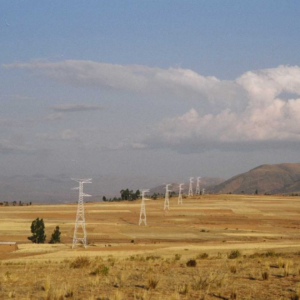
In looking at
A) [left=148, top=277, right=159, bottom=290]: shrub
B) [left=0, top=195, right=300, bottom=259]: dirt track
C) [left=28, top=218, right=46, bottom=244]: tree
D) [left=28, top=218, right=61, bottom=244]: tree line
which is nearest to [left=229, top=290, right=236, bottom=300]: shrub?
[left=148, top=277, right=159, bottom=290]: shrub

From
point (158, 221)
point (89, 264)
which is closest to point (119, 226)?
point (158, 221)

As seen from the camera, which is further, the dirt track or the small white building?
the dirt track

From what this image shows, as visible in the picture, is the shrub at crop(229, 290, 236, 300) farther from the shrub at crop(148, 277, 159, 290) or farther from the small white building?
the small white building

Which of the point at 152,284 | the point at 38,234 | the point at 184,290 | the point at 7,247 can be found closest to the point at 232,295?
the point at 184,290

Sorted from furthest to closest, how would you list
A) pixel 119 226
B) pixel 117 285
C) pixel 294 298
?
pixel 119 226 → pixel 117 285 → pixel 294 298

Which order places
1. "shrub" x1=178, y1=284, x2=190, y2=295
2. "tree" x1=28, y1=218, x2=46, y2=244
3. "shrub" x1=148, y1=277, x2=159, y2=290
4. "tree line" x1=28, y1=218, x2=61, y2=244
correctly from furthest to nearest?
1. "tree" x1=28, y1=218, x2=46, y2=244
2. "tree line" x1=28, y1=218, x2=61, y2=244
3. "shrub" x1=148, y1=277, x2=159, y2=290
4. "shrub" x1=178, y1=284, x2=190, y2=295

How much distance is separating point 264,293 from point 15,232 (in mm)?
81516

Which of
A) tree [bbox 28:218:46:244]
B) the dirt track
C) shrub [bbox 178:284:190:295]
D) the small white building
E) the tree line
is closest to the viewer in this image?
shrub [bbox 178:284:190:295]

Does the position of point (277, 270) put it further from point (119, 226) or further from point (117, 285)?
point (119, 226)

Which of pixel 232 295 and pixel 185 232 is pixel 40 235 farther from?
pixel 232 295

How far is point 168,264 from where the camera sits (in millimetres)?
34594

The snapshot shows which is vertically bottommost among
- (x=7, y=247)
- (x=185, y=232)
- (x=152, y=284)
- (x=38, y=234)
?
(x=185, y=232)

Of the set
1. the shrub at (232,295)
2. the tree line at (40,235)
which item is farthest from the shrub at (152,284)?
the tree line at (40,235)

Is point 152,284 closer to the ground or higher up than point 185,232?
higher up
